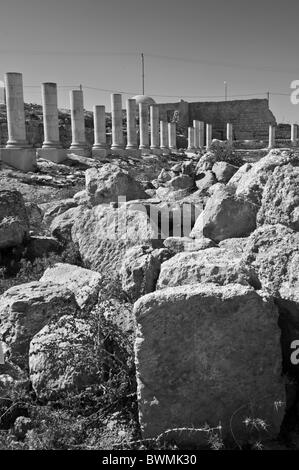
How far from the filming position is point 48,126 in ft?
83.2

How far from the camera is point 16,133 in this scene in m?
21.8

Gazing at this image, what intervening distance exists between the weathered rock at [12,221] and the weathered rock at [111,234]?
81 centimetres

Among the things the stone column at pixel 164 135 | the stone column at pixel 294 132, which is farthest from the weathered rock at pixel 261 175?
the stone column at pixel 294 132

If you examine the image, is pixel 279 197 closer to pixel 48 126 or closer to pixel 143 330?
pixel 143 330

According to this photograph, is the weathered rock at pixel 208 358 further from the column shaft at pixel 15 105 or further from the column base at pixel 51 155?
the column base at pixel 51 155

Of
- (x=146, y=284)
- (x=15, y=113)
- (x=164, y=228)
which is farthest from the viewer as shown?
(x=15, y=113)

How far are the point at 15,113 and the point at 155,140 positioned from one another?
Result: 18.5 meters

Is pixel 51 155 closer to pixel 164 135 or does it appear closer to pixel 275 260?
pixel 164 135

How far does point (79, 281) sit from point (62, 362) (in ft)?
3.70

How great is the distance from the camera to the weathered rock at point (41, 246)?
5.74 meters

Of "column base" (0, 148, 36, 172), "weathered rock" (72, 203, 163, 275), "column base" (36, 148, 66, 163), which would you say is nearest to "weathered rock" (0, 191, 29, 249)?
"weathered rock" (72, 203, 163, 275)

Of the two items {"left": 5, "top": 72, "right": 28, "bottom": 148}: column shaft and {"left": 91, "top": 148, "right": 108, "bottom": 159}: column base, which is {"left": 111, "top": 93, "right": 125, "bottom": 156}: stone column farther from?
{"left": 5, "top": 72, "right": 28, "bottom": 148}: column shaft
